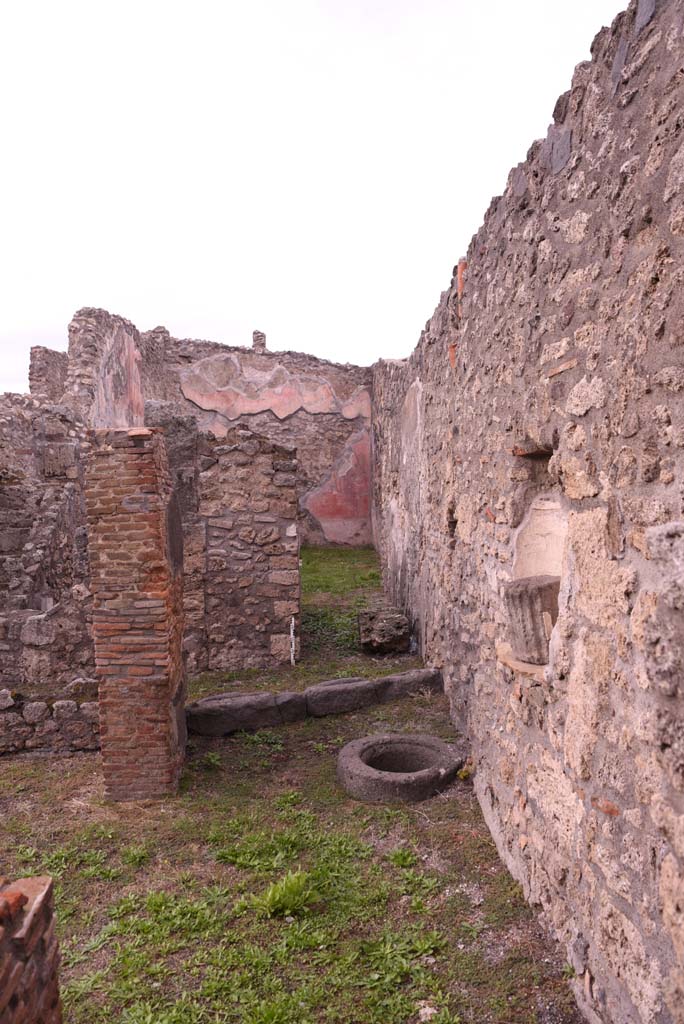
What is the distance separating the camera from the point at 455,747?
4.78 meters

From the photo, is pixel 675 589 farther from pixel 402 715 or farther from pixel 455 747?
pixel 402 715

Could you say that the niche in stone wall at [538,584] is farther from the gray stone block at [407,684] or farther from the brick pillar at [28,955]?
the gray stone block at [407,684]

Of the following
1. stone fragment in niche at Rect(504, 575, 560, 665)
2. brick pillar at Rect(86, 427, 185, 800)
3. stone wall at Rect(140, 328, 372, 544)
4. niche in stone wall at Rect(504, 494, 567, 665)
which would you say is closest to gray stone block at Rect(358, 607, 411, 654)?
brick pillar at Rect(86, 427, 185, 800)

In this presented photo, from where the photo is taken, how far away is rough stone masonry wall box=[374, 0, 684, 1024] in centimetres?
193

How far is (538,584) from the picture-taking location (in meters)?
2.98

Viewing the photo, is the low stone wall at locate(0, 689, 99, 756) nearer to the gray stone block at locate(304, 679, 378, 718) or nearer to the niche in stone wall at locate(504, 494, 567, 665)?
the gray stone block at locate(304, 679, 378, 718)

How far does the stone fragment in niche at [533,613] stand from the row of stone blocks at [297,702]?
113 inches

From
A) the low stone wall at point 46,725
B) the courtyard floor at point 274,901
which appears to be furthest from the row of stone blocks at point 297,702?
the low stone wall at point 46,725

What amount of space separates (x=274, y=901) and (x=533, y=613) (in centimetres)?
188

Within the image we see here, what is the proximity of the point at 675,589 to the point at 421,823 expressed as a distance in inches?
114

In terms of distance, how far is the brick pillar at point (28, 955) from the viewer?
1831mm

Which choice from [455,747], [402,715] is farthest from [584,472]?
[402,715]

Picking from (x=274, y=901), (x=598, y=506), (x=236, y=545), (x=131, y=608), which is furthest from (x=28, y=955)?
(x=236, y=545)

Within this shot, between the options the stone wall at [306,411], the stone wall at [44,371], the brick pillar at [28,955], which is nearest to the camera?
the brick pillar at [28,955]
